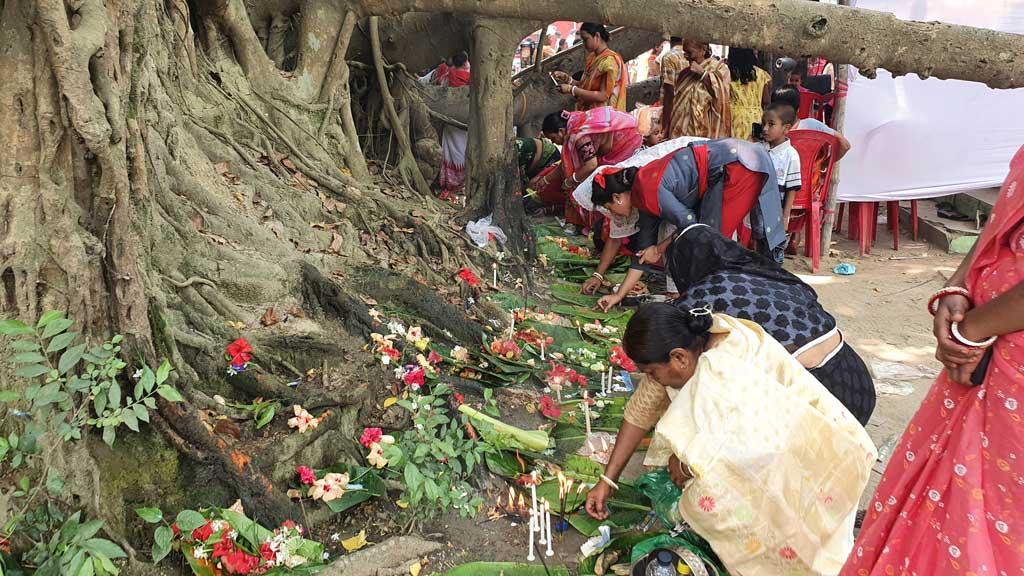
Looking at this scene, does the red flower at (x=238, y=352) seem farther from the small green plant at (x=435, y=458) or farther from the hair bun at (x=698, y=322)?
Result: the hair bun at (x=698, y=322)

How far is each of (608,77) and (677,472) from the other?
4731 mm

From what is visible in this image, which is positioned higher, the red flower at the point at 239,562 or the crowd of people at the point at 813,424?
the crowd of people at the point at 813,424

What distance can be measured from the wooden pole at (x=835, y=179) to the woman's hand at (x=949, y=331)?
5.49 metres

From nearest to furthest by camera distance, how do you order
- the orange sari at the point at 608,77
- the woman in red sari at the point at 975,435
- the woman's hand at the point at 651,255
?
the woman in red sari at the point at 975,435 < the woman's hand at the point at 651,255 < the orange sari at the point at 608,77

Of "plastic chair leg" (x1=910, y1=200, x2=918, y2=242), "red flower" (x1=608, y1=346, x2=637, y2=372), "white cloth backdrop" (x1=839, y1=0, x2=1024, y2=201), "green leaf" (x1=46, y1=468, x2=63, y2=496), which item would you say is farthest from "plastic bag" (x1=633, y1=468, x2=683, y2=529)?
"plastic chair leg" (x1=910, y1=200, x2=918, y2=242)

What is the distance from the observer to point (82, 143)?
2.11 metres

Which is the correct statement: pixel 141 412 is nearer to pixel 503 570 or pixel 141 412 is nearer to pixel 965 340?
pixel 503 570

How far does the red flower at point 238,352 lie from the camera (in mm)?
2684

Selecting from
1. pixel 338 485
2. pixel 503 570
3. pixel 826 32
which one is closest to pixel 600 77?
pixel 826 32

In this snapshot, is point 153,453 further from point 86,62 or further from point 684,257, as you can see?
point 684,257

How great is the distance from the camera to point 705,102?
241 inches

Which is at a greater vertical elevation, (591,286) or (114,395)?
(114,395)

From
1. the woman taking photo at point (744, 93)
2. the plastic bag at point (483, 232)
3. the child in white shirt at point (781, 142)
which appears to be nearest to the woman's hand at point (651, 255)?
the plastic bag at point (483, 232)

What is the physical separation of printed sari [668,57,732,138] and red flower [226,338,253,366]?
457 cm
